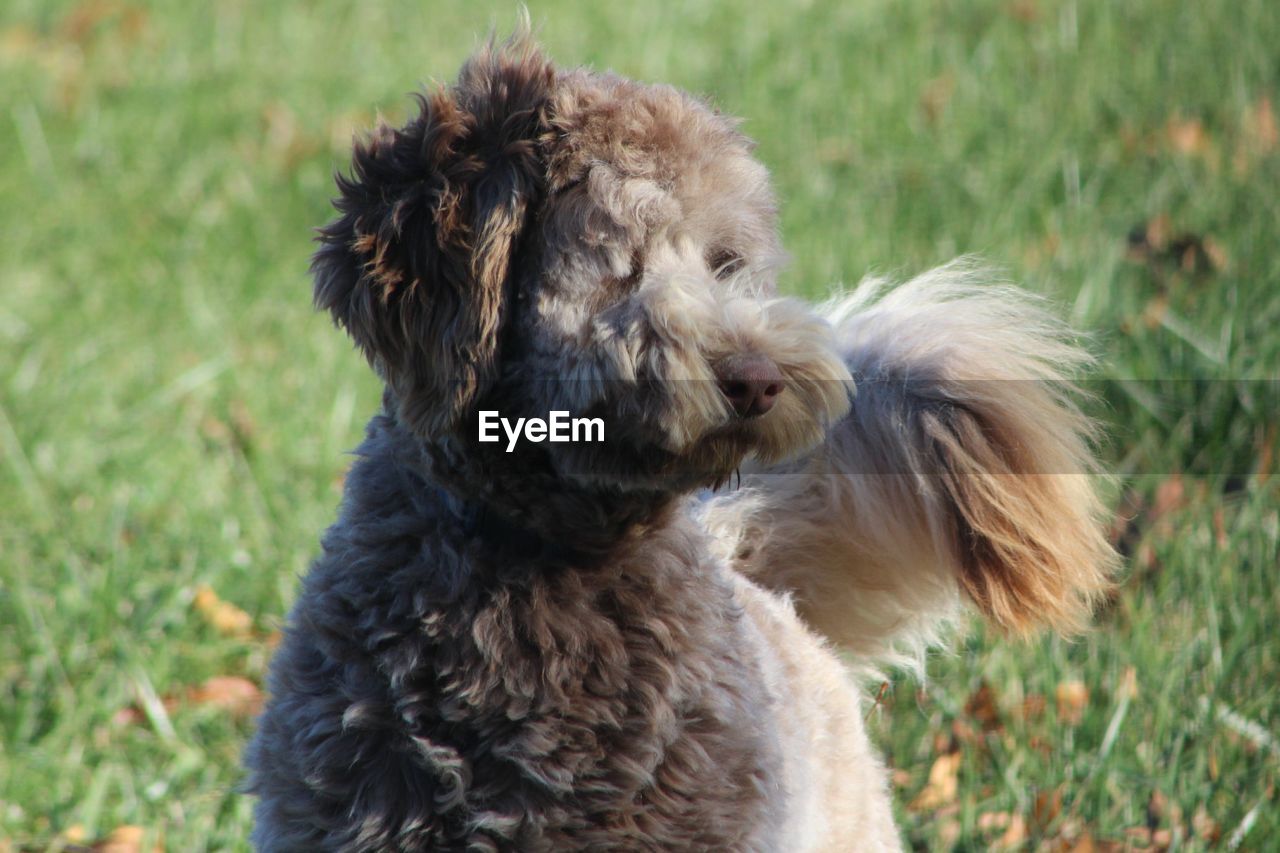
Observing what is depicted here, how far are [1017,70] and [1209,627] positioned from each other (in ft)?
11.7

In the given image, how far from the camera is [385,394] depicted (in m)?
2.33

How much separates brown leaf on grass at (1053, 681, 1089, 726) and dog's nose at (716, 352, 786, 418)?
1865mm

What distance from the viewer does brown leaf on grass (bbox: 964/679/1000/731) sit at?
3.56 metres

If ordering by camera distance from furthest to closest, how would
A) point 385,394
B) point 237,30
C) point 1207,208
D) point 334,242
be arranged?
point 237,30 < point 1207,208 < point 385,394 < point 334,242

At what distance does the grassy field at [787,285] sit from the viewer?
3410 mm

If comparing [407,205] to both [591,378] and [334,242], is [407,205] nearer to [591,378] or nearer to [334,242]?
[334,242]

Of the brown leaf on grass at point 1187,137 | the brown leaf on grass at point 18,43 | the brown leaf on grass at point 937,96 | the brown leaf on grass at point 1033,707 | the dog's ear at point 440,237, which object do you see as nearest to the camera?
the dog's ear at point 440,237

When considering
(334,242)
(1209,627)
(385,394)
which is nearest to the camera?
(334,242)

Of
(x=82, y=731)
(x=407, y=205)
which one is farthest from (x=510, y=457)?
(x=82, y=731)

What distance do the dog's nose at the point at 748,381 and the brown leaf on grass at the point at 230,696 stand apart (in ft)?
7.39

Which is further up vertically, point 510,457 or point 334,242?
point 334,242

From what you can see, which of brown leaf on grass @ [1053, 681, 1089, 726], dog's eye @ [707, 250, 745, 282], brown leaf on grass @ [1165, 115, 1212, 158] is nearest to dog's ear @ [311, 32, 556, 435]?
dog's eye @ [707, 250, 745, 282]

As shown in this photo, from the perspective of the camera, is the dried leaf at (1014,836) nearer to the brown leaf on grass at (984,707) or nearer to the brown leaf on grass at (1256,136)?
the brown leaf on grass at (984,707)

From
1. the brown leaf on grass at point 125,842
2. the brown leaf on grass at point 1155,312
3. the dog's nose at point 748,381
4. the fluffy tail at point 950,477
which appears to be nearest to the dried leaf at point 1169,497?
the brown leaf on grass at point 1155,312
